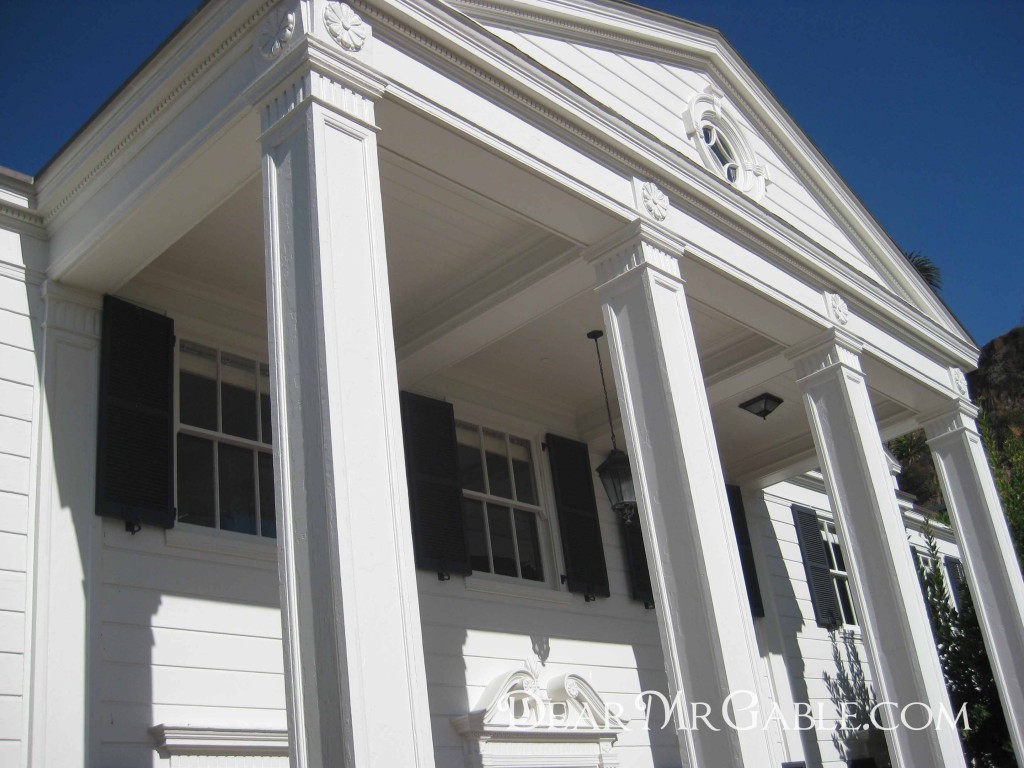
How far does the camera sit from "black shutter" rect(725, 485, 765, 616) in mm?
12133

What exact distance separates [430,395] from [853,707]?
7362mm

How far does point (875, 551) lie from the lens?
843 centimetres

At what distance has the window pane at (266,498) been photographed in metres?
7.67

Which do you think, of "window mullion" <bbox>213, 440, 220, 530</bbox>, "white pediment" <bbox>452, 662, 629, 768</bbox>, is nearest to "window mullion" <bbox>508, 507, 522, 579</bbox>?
"white pediment" <bbox>452, 662, 629, 768</bbox>

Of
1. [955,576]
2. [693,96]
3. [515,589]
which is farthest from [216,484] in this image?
[955,576]

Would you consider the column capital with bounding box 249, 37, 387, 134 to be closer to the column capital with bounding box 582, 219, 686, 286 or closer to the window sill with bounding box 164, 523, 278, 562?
the column capital with bounding box 582, 219, 686, 286

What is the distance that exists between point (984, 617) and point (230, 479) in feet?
24.5

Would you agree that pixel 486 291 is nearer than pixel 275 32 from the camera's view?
No

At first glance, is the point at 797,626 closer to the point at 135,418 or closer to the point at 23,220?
the point at 135,418

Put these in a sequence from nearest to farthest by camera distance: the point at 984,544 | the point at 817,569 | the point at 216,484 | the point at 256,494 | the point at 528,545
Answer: the point at 216,484, the point at 256,494, the point at 528,545, the point at 984,544, the point at 817,569

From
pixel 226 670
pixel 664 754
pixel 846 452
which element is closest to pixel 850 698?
pixel 664 754

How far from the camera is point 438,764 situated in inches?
315

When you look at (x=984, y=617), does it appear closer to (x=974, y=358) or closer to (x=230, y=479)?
(x=974, y=358)

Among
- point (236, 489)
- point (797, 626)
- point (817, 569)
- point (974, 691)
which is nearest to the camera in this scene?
point (236, 489)
